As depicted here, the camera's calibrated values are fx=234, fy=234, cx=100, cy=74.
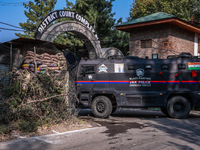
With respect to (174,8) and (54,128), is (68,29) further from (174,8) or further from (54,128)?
(174,8)

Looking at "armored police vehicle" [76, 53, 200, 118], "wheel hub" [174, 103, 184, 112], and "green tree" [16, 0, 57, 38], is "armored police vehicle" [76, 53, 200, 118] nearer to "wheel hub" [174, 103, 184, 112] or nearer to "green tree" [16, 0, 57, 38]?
"wheel hub" [174, 103, 184, 112]

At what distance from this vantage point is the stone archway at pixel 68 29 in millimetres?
15403

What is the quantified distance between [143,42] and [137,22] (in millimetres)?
2118

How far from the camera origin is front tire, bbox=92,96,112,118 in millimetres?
11164

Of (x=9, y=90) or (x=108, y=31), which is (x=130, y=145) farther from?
(x=108, y=31)

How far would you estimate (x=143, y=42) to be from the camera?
22359mm

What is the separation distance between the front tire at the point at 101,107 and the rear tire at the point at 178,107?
9.52 ft

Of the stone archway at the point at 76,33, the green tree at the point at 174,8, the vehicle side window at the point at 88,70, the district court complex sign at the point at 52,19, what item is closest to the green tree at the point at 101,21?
the green tree at the point at 174,8

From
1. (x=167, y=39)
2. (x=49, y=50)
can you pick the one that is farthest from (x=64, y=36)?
(x=49, y=50)

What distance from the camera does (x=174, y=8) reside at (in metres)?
33.0

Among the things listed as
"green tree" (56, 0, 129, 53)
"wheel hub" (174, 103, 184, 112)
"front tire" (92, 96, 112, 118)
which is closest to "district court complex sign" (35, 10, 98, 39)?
"front tire" (92, 96, 112, 118)

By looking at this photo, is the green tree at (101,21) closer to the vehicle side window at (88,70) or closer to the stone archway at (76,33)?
the stone archway at (76,33)

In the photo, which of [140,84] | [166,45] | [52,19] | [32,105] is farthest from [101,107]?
[166,45]

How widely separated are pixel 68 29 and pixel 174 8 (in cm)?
2121
